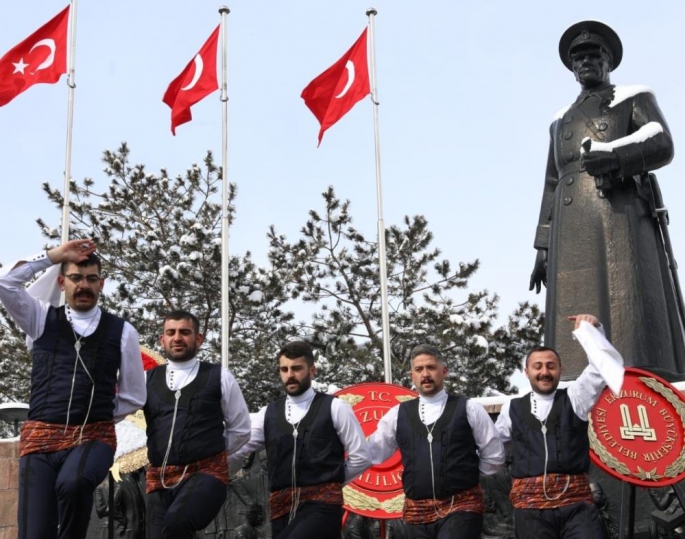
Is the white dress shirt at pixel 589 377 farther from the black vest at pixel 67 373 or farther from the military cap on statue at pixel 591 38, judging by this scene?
the military cap on statue at pixel 591 38

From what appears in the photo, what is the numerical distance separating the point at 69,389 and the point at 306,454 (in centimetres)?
131

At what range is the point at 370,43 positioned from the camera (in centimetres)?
1257

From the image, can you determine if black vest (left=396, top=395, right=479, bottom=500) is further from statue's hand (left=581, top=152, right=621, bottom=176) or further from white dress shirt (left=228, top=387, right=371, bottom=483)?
statue's hand (left=581, top=152, right=621, bottom=176)

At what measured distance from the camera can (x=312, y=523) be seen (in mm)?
4781

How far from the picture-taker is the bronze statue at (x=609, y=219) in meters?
7.55

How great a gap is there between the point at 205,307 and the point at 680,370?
13423 mm

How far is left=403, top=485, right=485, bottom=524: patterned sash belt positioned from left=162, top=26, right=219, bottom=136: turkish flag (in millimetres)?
8171

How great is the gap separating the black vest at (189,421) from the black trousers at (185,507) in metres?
0.14

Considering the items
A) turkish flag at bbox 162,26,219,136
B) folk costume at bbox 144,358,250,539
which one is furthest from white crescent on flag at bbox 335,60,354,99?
folk costume at bbox 144,358,250,539

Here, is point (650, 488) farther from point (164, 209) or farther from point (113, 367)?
point (164, 209)

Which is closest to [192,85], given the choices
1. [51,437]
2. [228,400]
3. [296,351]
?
[296,351]

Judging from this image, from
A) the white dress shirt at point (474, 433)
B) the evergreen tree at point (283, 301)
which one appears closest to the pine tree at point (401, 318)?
the evergreen tree at point (283, 301)

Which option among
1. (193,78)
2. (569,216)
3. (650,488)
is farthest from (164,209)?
(650,488)

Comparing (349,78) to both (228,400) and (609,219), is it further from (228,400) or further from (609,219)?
(228,400)
